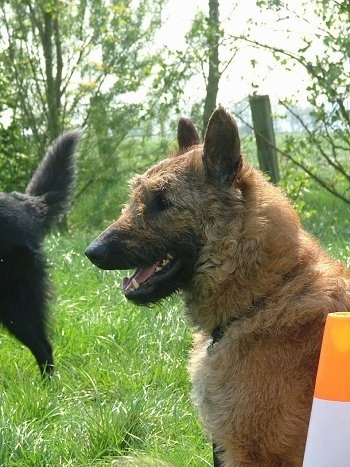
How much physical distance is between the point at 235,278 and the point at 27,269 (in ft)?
9.80

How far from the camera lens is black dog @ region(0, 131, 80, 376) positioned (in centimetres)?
546

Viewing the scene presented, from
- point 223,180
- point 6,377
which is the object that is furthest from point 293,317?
point 6,377

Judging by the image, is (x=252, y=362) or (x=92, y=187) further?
(x=92, y=187)

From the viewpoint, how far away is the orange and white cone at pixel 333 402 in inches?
83.8

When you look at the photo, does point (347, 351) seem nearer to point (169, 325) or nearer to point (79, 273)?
point (169, 325)

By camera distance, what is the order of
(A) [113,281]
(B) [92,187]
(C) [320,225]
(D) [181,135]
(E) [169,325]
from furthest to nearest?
(B) [92,187] < (C) [320,225] < (A) [113,281] < (E) [169,325] < (D) [181,135]

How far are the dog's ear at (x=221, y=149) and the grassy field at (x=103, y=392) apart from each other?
1386 mm

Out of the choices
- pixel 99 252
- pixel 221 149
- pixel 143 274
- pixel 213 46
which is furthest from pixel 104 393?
pixel 213 46

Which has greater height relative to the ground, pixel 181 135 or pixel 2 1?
pixel 2 1

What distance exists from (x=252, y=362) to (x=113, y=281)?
4.15 m

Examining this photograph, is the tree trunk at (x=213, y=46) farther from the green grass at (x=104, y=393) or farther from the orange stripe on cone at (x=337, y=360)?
the orange stripe on cone at (x=337, y=360)

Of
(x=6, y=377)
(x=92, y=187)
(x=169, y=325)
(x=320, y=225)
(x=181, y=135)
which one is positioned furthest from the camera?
(x=92, y=187)

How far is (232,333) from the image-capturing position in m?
3.03

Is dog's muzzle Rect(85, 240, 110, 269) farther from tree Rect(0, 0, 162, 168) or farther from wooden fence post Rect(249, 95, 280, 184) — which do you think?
tree Rect(0, 0, 162, 168)
